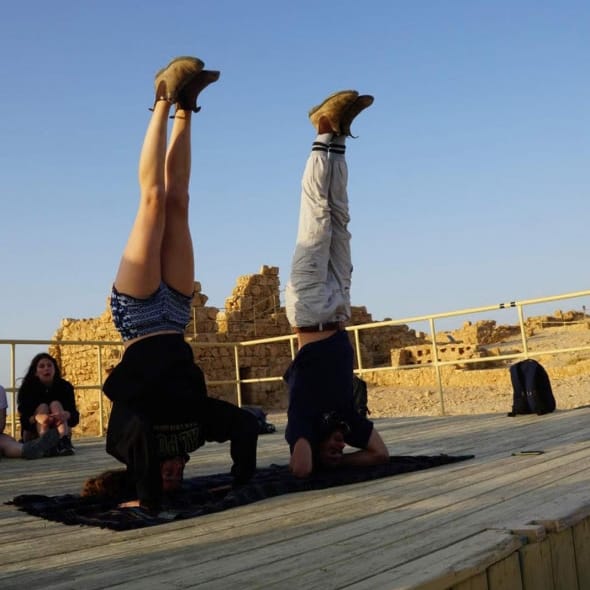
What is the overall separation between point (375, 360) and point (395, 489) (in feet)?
60.1

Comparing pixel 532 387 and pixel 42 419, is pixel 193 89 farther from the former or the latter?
pixel 532 387

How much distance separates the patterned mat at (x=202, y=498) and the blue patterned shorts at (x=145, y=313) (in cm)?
54

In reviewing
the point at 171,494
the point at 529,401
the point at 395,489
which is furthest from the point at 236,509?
the point at 529,401

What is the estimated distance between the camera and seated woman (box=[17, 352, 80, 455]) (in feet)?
15.9

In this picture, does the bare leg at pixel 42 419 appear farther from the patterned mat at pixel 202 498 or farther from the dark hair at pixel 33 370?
the patterned mat at pixel 202 498

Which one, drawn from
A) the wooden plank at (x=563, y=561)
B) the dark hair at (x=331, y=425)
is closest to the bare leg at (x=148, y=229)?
the dark hair at (x=331, y=425)

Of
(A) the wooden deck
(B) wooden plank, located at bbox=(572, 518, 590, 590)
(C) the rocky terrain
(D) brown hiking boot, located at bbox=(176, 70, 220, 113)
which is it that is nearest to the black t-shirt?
(A) the wooden deck

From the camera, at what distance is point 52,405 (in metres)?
4.86

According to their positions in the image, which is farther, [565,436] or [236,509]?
[565,436]

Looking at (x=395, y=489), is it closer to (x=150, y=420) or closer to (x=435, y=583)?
(x=150, y=420)

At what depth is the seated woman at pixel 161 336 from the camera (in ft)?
6.98

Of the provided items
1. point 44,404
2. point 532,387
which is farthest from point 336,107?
point 532,387

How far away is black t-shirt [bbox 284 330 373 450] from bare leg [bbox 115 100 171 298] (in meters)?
0.88

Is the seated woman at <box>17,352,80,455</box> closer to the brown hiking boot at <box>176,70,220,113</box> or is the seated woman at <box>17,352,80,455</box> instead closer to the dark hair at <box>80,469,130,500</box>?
the dark hair at <box>80,469,130,500</box>
